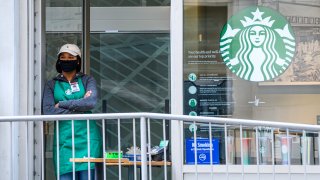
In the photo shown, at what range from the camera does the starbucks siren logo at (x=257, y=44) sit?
6.25 meters

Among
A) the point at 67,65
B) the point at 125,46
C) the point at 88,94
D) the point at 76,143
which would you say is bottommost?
the point at 76,143

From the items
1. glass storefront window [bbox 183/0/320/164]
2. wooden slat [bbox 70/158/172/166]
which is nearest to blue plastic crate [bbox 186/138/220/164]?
glass storefront window [bbox 183/0/320/164]

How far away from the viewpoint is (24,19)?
6117 millimetres

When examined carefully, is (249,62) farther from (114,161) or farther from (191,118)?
(114,161)

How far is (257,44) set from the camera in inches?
246

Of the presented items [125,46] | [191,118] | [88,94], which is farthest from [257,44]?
[125,46]

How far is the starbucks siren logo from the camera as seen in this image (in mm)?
6250

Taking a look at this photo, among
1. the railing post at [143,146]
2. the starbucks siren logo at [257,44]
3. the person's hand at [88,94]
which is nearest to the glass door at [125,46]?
the person's hand at [88,94]

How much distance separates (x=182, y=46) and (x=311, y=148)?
1553mm

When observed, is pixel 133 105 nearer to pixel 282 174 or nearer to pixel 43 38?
pixel 43 38

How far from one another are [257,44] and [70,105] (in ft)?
6.26

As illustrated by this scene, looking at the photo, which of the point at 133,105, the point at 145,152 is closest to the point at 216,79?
the point at 145,152

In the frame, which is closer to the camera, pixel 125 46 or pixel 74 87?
pixel 74 87

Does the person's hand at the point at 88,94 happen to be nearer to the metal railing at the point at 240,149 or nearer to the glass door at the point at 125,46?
the metal railing at the point at 240,149
